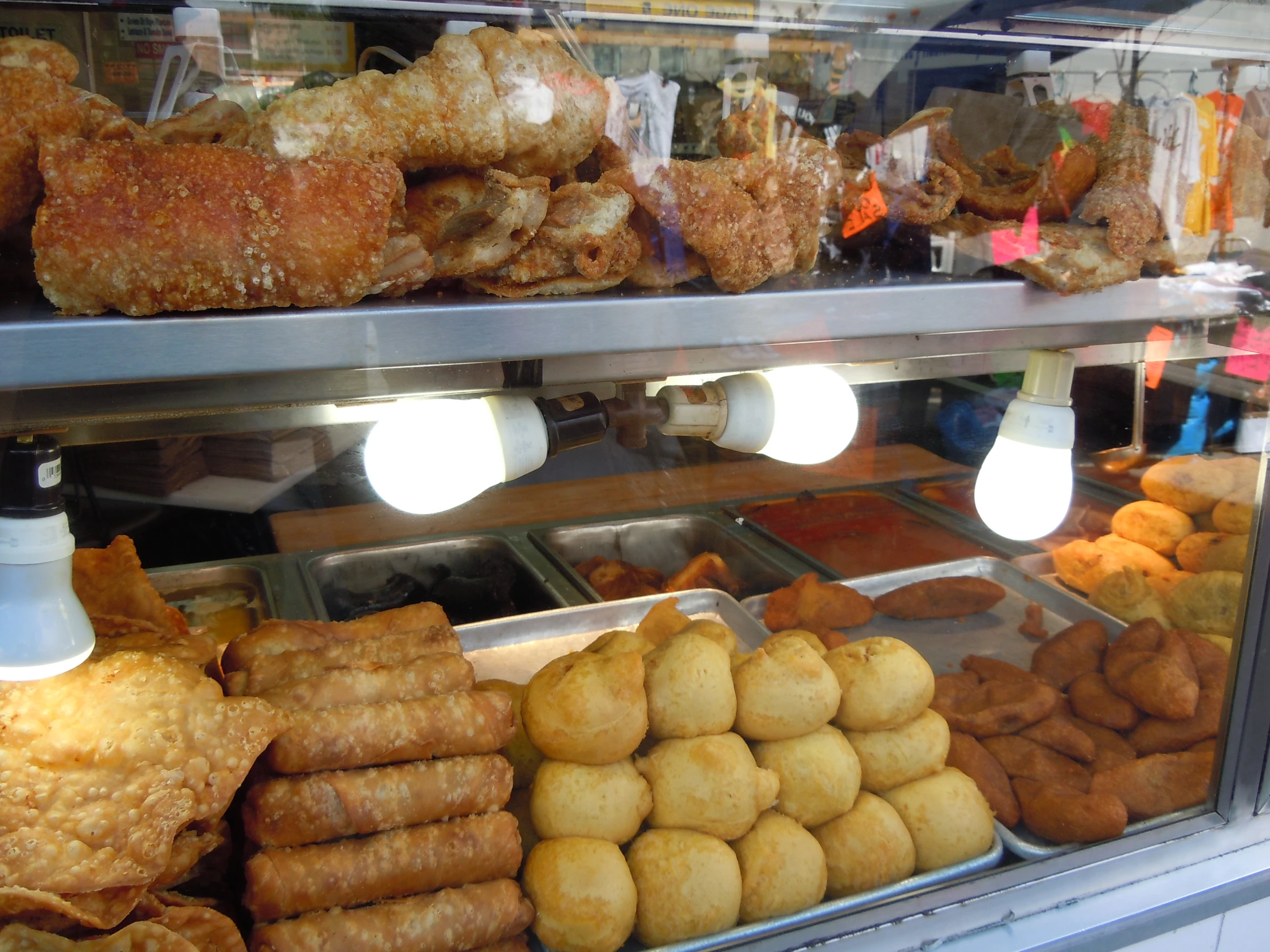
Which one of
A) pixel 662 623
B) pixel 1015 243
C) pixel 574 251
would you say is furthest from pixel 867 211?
pixel 662 623

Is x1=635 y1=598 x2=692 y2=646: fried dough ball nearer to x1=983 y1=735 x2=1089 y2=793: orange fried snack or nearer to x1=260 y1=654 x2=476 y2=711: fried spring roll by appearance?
x1=260 y1=654 x2=476 y2=711: fried spring roll

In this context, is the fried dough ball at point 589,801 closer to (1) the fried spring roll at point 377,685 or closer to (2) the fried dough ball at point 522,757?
(2) the fried dough ball at point 522,757

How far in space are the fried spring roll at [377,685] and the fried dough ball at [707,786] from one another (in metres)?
0.41

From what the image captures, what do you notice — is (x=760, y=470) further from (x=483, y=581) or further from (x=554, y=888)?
(x=554, y=888)

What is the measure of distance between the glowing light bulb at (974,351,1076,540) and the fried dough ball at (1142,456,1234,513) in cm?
64

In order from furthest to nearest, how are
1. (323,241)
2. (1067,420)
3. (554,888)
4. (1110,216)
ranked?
(1067,420), (1110,216), (554,888), (323,241)

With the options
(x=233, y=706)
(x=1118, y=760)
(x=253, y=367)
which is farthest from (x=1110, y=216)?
(x=233, y=706)

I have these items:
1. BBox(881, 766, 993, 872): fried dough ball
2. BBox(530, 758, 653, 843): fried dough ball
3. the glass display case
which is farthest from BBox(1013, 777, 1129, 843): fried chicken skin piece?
BBox(530, 758, 653, 843): fried dough ball

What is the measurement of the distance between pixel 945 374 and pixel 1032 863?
106 cm

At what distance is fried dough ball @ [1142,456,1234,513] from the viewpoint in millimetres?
2357

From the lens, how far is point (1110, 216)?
1.58m

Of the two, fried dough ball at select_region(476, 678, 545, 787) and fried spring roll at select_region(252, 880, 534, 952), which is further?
fried dough ball at select_region(476, 678, 545, 787)

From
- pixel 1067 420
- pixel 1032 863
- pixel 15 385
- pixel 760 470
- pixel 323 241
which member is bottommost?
pixel 1032 863

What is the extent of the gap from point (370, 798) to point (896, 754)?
3.37ft
